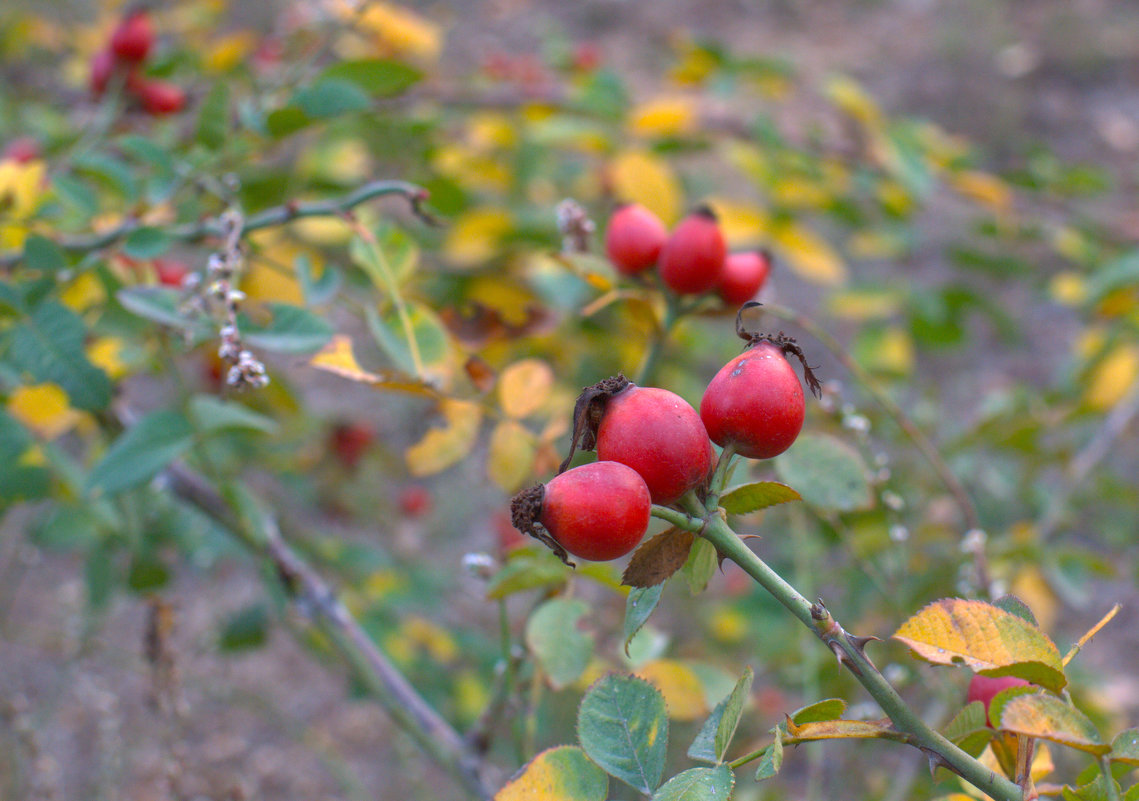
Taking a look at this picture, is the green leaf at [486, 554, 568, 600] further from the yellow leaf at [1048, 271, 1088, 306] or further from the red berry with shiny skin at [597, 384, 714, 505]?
the yellow leaf at [1048, 271, 1088, 306]

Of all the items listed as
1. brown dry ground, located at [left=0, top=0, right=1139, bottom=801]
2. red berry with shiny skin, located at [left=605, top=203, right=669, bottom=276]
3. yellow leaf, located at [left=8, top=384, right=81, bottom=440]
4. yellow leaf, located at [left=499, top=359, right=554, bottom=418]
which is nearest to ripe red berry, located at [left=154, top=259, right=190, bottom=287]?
yellow leaf, located at [left=8, top=384, right=81, bottom=440]

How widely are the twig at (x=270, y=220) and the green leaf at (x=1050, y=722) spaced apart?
1.74 feet

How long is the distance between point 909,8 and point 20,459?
208 inches

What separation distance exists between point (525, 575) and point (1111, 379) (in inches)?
44.5

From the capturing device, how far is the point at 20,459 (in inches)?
35.4

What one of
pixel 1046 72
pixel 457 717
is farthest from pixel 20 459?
pixel 1046 72

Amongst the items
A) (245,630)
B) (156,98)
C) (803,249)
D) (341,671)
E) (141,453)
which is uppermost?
(156,98)

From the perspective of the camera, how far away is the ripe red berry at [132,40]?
45.9 inches

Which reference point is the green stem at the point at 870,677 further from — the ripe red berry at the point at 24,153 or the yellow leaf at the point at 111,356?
the ripe red berry at the point at 24,153

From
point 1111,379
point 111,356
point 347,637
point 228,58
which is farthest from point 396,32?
point 1111,379

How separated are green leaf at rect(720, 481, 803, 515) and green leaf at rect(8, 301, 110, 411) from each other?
570 mm

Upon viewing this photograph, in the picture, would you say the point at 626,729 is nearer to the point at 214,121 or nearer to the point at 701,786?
the point at 701,786

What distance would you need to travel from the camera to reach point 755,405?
0.43m

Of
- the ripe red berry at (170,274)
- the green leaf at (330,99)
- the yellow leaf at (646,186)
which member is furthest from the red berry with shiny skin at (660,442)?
the yellow leaf at (646,186)
